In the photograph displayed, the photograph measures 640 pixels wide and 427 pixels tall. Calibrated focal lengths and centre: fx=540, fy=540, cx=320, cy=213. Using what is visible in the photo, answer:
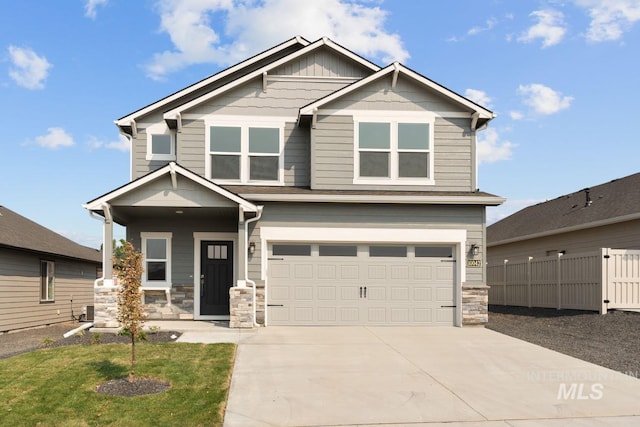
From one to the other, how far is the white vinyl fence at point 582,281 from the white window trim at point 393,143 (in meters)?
4.93

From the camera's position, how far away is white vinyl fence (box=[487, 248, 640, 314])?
1406 cm

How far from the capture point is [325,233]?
13.8m

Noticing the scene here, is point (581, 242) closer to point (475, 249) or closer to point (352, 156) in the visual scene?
point (475, 249)

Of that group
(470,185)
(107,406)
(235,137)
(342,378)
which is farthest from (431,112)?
(107,406)

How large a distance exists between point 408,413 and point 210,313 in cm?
907

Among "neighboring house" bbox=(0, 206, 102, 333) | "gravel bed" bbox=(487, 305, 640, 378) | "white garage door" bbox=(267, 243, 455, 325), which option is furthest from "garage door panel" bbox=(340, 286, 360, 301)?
"neighboring house" bbox=(0, 206, 102, 333)

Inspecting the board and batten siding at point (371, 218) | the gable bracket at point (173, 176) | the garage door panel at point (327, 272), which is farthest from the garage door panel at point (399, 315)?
the gable bracket at point (173, 176)

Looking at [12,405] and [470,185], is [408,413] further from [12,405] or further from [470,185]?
[470,185]

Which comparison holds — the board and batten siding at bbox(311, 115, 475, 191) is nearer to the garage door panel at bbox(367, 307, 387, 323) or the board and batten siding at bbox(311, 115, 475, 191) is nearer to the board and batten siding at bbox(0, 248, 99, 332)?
the garage door panel at bbox(367, 307, 387, 323)

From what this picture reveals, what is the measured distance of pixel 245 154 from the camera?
1469 centimetres

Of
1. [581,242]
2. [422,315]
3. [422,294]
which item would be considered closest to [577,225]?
[581,242]

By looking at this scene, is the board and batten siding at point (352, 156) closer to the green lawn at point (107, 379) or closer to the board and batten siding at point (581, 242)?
the green lawn at point (107, 379)

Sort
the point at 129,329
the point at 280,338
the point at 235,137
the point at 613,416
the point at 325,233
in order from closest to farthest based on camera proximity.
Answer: the point at 613,416, the point at 129,329, the point at 280,338, the point at 325,233, the point at 235,137

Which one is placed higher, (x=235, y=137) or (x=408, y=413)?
(x=235, y=137)
